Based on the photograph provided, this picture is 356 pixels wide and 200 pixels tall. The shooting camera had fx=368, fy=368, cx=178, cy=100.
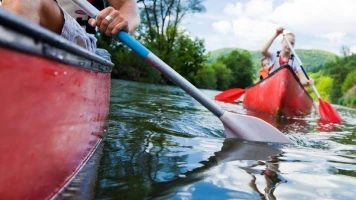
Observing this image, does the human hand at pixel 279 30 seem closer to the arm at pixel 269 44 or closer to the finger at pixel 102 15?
the arm at pixel 269 44

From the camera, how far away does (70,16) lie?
1.33 meters

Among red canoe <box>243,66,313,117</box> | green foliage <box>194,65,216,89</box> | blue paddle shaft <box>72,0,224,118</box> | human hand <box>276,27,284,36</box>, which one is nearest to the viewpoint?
blue paddle shaft <box>72,0,224,118</box>

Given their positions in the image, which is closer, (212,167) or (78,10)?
(212,167)

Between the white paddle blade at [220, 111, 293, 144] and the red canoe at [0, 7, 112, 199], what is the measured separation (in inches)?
54.1

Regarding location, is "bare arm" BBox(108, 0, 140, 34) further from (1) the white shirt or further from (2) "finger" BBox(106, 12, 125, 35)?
(1) the white shirt

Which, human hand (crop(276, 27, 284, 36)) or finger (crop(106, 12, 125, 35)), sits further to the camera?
human hand (crop(276, 27, 284, 36))

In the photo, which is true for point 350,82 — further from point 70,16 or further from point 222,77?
point 70,16

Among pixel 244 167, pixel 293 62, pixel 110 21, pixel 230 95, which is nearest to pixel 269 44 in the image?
pixel 293 62

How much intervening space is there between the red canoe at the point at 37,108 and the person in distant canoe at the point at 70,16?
180 millimetres

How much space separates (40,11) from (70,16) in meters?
0.27

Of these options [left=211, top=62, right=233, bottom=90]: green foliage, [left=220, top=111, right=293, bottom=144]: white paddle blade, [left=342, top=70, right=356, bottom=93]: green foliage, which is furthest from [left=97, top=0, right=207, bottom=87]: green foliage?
[left=220, top=111, right=293, bottom=144]: white paddle blade

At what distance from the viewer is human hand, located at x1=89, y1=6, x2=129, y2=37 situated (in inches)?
57.9

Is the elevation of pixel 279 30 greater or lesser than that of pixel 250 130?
greater

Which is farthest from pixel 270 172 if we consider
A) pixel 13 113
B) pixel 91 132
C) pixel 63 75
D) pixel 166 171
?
pixel 13 113
